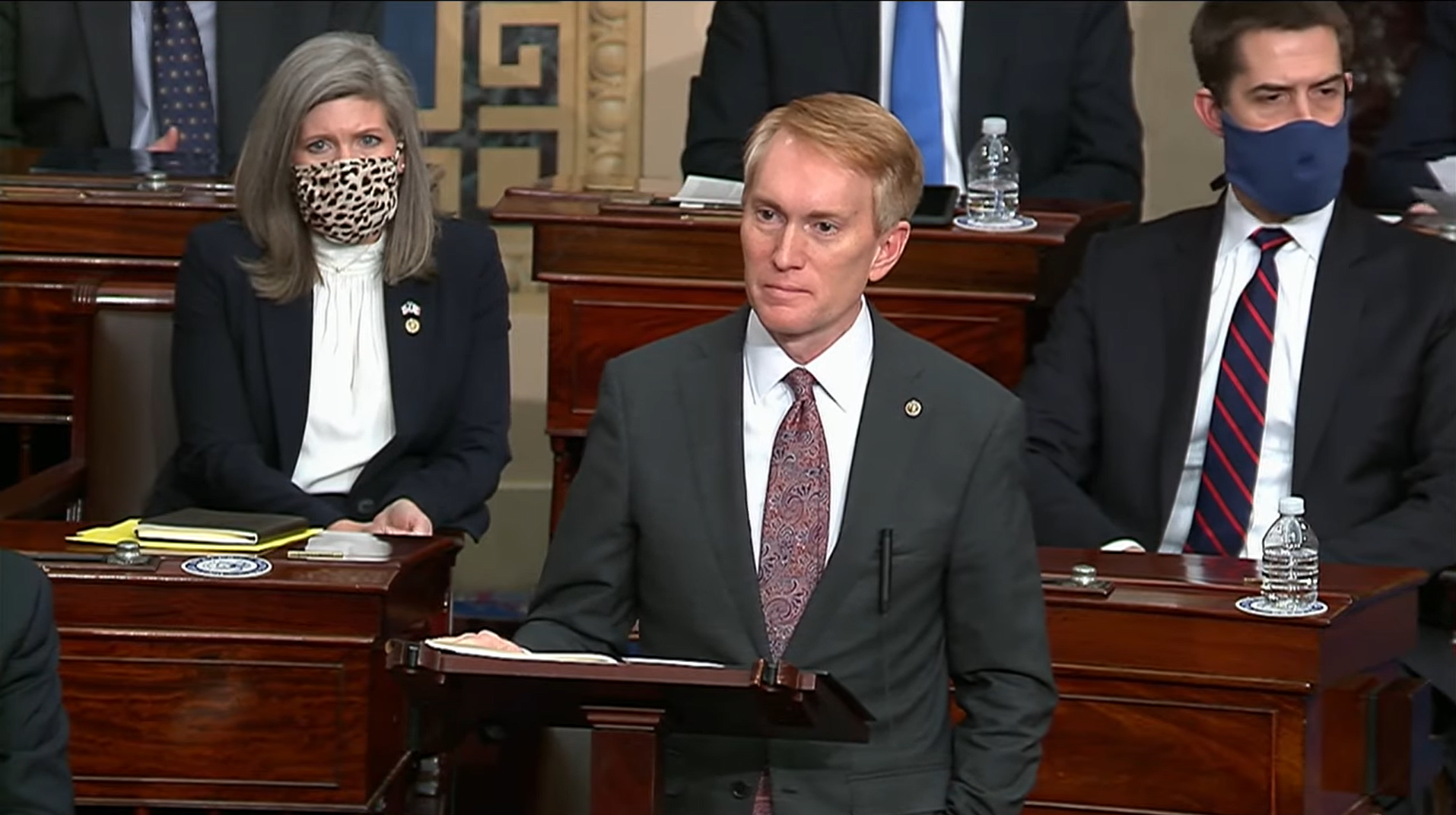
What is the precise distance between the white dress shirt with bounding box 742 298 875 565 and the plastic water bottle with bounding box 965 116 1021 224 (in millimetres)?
2110

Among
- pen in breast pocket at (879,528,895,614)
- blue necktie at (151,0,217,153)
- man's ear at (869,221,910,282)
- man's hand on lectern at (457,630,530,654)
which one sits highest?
blue necktie at (151,0,217,153)

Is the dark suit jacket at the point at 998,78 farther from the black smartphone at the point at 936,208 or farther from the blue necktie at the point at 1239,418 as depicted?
the blue necktie at the point at 1239,418

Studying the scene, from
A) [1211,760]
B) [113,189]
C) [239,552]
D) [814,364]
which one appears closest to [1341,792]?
[1211,760]

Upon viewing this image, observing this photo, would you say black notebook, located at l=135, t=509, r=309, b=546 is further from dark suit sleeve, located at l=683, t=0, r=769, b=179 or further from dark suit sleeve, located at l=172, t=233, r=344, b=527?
dark suit sleeve, located at l=683, t=0, r=769, b=179

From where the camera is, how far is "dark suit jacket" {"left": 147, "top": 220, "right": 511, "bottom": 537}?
Result: 5051 millimetres

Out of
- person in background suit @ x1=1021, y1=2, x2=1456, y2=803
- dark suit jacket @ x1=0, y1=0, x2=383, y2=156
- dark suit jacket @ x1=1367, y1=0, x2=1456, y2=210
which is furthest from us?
dark suit jacket @ x1=0, y1=0, x2=383, y2=156

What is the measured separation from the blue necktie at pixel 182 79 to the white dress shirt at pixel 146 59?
19mm

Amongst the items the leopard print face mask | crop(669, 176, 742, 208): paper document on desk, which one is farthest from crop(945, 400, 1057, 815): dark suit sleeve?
crop(669, 176, 742, 208): paper document on desk

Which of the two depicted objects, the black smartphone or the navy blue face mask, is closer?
the navy blue face mask

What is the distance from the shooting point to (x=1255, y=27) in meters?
4.91

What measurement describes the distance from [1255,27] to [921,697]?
212 cm

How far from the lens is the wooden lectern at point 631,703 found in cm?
286

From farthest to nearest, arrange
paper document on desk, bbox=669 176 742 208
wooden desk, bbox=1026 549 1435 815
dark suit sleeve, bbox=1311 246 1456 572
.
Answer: paper document on desk, bbox=669 176 742 208 < dark suit sleeve, bbox=1311 246 1456 572 < wooden desk, bbox=1026 549 1435 815

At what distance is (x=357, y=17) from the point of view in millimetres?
6848
